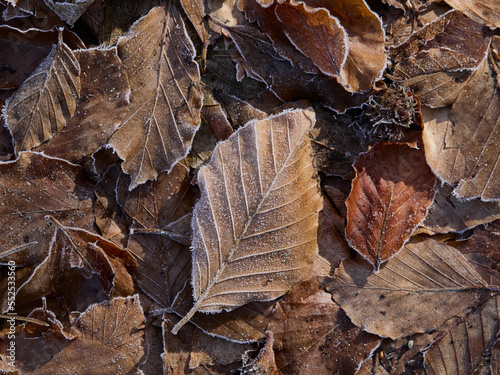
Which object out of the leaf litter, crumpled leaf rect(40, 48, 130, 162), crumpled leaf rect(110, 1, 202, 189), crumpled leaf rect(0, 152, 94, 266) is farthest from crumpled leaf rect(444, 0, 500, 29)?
crumpled leaf rect(0, 152, 94, 266)

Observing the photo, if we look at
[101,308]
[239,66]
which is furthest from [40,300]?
[239,66]

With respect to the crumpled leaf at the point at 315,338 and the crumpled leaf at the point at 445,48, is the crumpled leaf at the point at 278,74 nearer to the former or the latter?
the crumpled leaf at the point at 445,48

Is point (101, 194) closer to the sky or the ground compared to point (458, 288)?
closer to the sky

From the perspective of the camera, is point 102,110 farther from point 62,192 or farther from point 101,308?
point 101,308

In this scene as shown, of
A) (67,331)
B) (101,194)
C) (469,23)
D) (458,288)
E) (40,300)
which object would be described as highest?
(469,23)

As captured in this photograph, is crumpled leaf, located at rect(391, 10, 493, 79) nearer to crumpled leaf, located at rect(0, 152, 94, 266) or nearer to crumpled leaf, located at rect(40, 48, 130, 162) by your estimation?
crumpled leaf, located at rect(40, 48, 130, 162)
